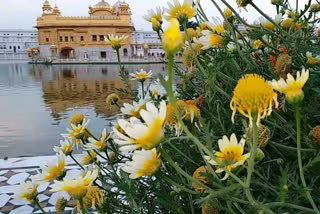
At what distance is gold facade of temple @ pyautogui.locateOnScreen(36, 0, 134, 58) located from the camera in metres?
25.8

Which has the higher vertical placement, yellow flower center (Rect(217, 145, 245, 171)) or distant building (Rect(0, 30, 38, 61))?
distant building (Rect(0, 30, 38, 61))

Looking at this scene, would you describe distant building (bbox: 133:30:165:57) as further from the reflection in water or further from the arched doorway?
the reflection in water

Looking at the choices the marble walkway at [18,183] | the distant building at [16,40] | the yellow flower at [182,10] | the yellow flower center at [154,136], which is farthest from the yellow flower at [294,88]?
the distant building at [16,40]

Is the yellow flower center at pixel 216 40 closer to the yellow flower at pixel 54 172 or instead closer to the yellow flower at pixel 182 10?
the yellow flower at pixel 182 10

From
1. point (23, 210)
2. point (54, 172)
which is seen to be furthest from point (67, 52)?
point (54, 172)

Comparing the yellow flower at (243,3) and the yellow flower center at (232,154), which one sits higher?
the yellow flower at (243,3)

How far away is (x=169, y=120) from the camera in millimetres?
467

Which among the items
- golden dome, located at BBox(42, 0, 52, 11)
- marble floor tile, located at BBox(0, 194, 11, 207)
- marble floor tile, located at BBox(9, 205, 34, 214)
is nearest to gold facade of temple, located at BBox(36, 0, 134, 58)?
golden dome, located at BBox(42, 0, 52, 11)

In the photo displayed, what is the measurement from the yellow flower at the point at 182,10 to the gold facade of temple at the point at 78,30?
84.8ft

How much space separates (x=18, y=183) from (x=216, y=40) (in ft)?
6.64

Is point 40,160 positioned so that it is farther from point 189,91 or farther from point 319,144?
point 319,144

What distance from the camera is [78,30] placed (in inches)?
1037

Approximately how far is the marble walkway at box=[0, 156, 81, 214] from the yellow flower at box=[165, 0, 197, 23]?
1.24 m

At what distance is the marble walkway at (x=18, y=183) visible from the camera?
185 cm
